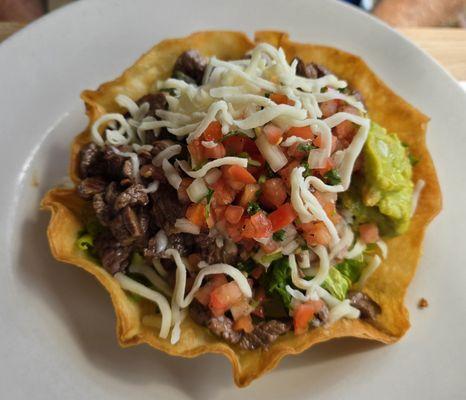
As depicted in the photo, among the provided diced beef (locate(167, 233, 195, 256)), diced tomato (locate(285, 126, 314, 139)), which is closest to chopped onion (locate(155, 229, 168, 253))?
diced beef (locate(167, 233, 195, 256))

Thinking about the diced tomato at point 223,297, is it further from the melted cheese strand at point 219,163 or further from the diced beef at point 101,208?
the diced beef at point 101,208

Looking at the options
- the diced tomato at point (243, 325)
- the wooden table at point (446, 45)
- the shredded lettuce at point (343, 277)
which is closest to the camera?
the diced tomato at point (243, 325)

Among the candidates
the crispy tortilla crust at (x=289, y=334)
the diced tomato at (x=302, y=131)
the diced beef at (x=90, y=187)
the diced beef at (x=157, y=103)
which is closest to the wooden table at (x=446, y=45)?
the crispy tortilla crust at (x=289, y=334)

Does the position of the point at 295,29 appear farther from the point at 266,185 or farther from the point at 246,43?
the point at 266,185

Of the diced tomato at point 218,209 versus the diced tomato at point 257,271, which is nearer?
the diced tomato at point 218,209

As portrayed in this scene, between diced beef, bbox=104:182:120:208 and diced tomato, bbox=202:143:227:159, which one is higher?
diced tomato, bbox=202:143:227:159

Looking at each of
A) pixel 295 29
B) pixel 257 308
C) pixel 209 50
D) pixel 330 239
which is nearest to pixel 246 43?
pixel 209 50

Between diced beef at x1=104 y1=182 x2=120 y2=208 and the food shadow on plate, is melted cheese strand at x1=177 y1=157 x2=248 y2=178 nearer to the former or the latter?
diced beef at x1=104 y1=182 x2=120 y2=208
